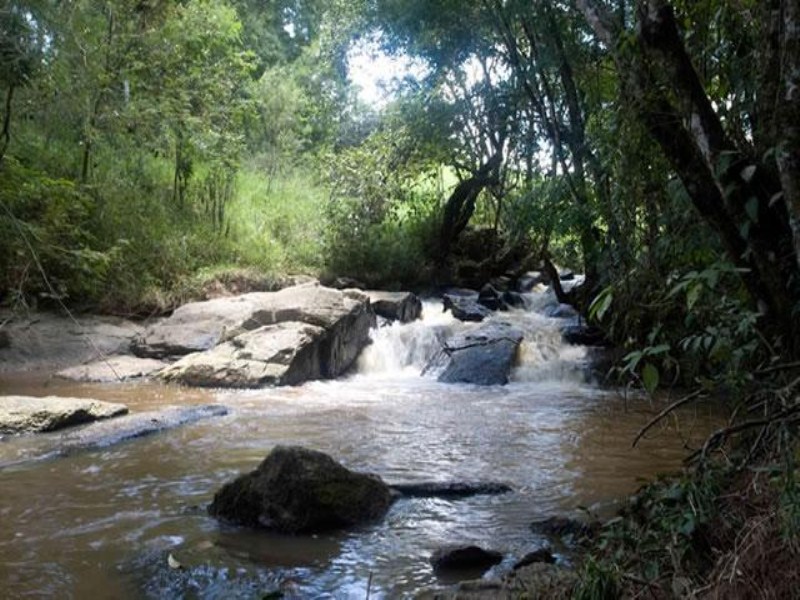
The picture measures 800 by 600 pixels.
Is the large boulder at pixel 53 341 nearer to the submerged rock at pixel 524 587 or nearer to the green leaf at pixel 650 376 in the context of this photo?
the submerged rock at pixel 524 587

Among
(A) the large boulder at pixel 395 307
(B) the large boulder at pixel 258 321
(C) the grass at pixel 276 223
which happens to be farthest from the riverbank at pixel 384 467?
(C) the grass at pixel 276 223

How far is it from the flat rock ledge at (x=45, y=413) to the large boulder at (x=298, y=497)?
2861 millimetres

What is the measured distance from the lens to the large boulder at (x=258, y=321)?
10711mm

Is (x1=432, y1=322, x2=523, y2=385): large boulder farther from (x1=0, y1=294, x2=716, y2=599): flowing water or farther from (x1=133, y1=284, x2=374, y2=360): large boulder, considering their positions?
(x1=133, y1=284, x2=374, y2=360): large boulder

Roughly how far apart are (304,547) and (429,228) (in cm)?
1299

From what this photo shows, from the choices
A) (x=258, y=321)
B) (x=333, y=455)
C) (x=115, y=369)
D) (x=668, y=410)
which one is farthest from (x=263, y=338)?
(x=668, y=410)

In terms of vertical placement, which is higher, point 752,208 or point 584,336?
point 752,208

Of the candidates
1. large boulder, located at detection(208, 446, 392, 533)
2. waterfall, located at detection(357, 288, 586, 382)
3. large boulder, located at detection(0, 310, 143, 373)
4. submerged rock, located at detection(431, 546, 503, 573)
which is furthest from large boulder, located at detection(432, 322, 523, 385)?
submerged rock, located at detection(431, 546, 503, 573)

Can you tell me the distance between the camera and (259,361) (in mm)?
9820

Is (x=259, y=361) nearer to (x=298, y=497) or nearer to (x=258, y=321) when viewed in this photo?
(x=258, y=321)

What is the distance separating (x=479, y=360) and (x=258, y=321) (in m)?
3.41

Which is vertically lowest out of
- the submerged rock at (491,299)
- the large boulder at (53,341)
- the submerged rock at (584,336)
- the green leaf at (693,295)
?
the submerged rock at (584,336)

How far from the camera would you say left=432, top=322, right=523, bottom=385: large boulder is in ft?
34.5

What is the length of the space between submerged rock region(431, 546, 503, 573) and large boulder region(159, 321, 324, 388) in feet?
19.6
